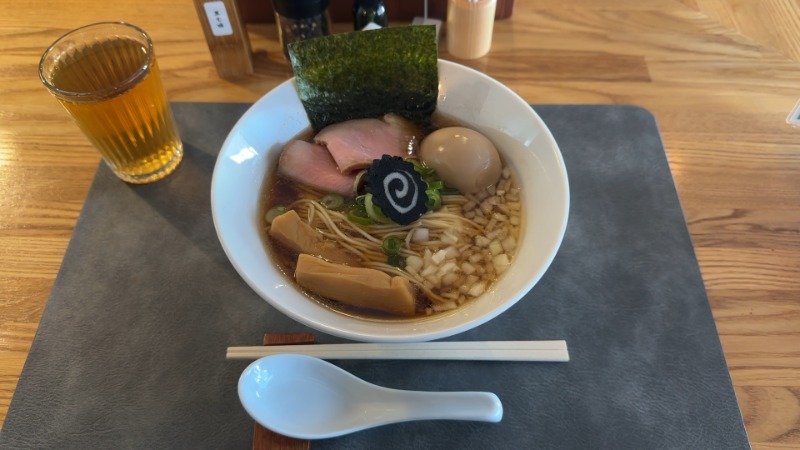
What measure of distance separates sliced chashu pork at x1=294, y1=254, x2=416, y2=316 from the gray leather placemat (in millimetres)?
109

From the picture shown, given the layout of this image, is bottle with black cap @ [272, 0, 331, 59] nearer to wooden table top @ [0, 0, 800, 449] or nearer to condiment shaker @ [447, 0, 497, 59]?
wooden table top @ [0, 0, 800, 449]

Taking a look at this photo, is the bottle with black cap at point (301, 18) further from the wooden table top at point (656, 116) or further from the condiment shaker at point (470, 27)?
the condiment shaker at point (470, 27)

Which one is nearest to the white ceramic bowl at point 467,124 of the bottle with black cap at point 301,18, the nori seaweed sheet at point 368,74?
the nori seaweed sheet at point 368,74

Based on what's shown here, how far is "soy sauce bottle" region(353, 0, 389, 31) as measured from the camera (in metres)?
1.40

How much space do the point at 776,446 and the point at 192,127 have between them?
143cm

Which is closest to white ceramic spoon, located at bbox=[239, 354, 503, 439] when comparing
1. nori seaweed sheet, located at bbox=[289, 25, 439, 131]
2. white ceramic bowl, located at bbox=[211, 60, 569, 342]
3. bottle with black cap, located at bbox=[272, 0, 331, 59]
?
white ceramic bowl, located at bbox=[211, 60, 569, 342]

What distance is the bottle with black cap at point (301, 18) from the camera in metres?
1.34

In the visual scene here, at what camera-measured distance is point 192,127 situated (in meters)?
1.38

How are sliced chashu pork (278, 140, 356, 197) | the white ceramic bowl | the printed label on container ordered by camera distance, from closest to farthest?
the white ceramic bowl < sliced chashu pork (278, 140, 356, 197) < the printed label on container

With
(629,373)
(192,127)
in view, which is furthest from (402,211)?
(192,127)

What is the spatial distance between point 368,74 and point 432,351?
62cm

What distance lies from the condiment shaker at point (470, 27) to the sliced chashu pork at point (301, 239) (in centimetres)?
73

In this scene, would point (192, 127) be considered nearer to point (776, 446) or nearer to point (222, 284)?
point (222, 284)

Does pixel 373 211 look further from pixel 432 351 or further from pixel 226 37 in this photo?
pixel 226 37
